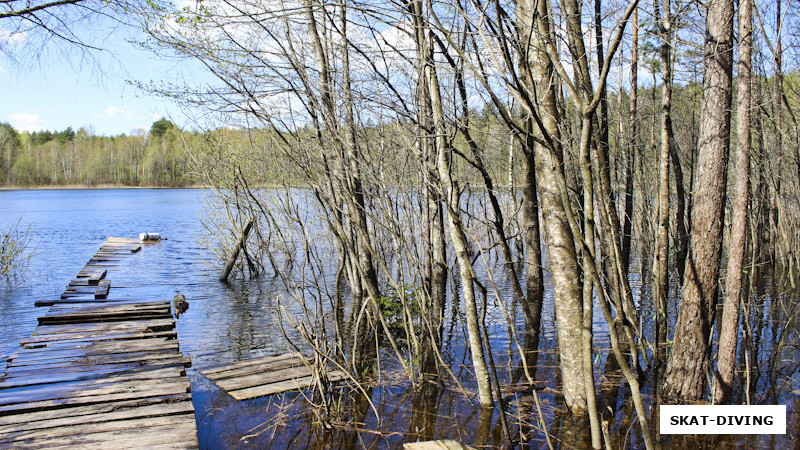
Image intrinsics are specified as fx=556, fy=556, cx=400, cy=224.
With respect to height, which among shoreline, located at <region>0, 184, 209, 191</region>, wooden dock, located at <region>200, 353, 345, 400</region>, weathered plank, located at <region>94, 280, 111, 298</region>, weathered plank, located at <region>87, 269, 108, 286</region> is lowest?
wooden dock, located at <region>200, 353, 345, 400</region>

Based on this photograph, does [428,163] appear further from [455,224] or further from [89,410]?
[89,410]

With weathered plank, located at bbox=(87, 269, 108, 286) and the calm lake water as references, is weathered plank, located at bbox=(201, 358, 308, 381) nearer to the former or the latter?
the calm lake water

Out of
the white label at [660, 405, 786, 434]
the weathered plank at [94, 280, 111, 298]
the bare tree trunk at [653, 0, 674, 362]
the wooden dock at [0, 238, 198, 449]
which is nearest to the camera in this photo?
the wooden dock at [0, 238, 198, 449]

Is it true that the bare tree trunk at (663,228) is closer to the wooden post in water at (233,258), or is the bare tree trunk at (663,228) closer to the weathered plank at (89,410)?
the weathered plank at (89,410)

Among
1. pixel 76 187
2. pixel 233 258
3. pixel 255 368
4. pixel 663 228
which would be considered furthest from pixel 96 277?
pixel 76 187

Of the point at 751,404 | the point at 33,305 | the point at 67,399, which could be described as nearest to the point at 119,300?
the point at 33,305

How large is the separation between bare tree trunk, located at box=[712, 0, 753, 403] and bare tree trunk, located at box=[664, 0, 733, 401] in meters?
0.10

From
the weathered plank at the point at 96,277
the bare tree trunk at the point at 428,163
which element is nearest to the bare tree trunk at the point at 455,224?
the bare tree trunk at the point at 428,163

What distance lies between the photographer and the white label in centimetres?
440

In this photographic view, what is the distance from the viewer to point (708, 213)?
4523 millimetres

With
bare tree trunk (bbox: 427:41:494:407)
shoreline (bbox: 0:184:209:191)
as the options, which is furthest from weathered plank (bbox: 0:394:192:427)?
shoreline (bbox: 0:184:209:191)

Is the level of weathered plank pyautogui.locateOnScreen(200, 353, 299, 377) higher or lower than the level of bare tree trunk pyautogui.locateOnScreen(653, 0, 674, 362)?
lower

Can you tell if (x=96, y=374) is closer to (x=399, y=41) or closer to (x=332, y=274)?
(x=399, y=41)

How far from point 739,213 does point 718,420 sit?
67.0 inches
